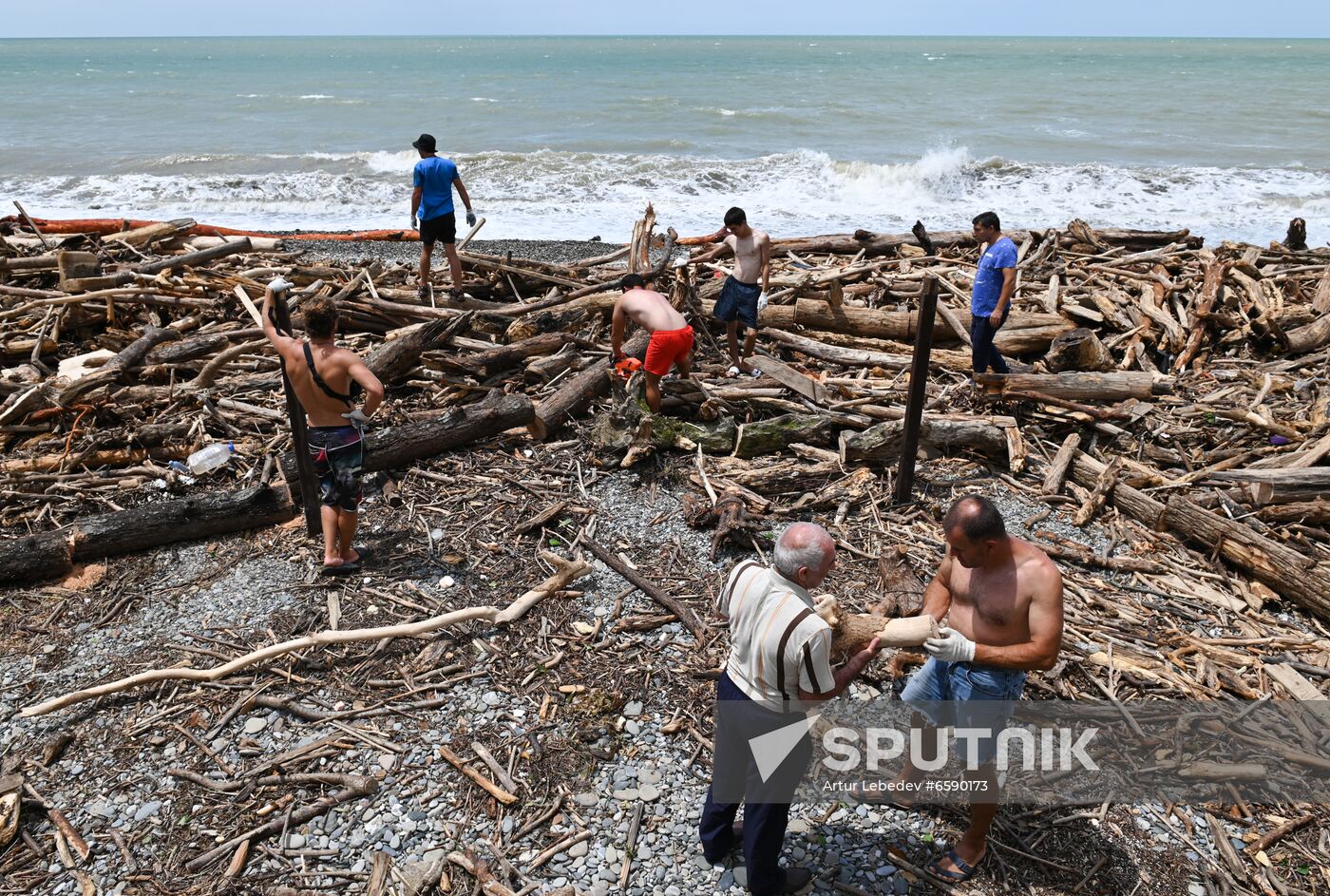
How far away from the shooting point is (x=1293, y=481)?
258 inches

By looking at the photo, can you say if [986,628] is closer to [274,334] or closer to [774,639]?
[774,639]

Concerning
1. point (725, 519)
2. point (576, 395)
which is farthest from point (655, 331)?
point (725, 519)

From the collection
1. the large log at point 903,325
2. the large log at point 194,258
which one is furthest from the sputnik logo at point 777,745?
the large log at point 194,258

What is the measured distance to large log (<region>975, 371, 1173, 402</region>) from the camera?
8109 mm

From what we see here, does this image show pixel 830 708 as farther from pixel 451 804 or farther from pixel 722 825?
pixel 451 804

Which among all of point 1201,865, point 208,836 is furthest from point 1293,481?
point 208,836

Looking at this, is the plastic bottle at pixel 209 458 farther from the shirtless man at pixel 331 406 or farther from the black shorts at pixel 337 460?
the black shorts at pixel 337 460

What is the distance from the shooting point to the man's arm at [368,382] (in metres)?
5.48

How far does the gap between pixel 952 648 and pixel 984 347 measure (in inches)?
227

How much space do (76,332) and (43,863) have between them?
7.11m

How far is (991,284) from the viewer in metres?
8.30

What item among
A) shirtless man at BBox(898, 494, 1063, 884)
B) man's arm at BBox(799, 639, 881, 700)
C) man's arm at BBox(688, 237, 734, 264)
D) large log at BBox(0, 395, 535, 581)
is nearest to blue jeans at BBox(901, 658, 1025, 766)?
shirtless man at BBox(898, 494, 1063, 884)

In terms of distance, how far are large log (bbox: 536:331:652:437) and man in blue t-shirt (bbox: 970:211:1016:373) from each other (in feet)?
11.4

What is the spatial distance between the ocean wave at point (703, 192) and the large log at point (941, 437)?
512 inches
